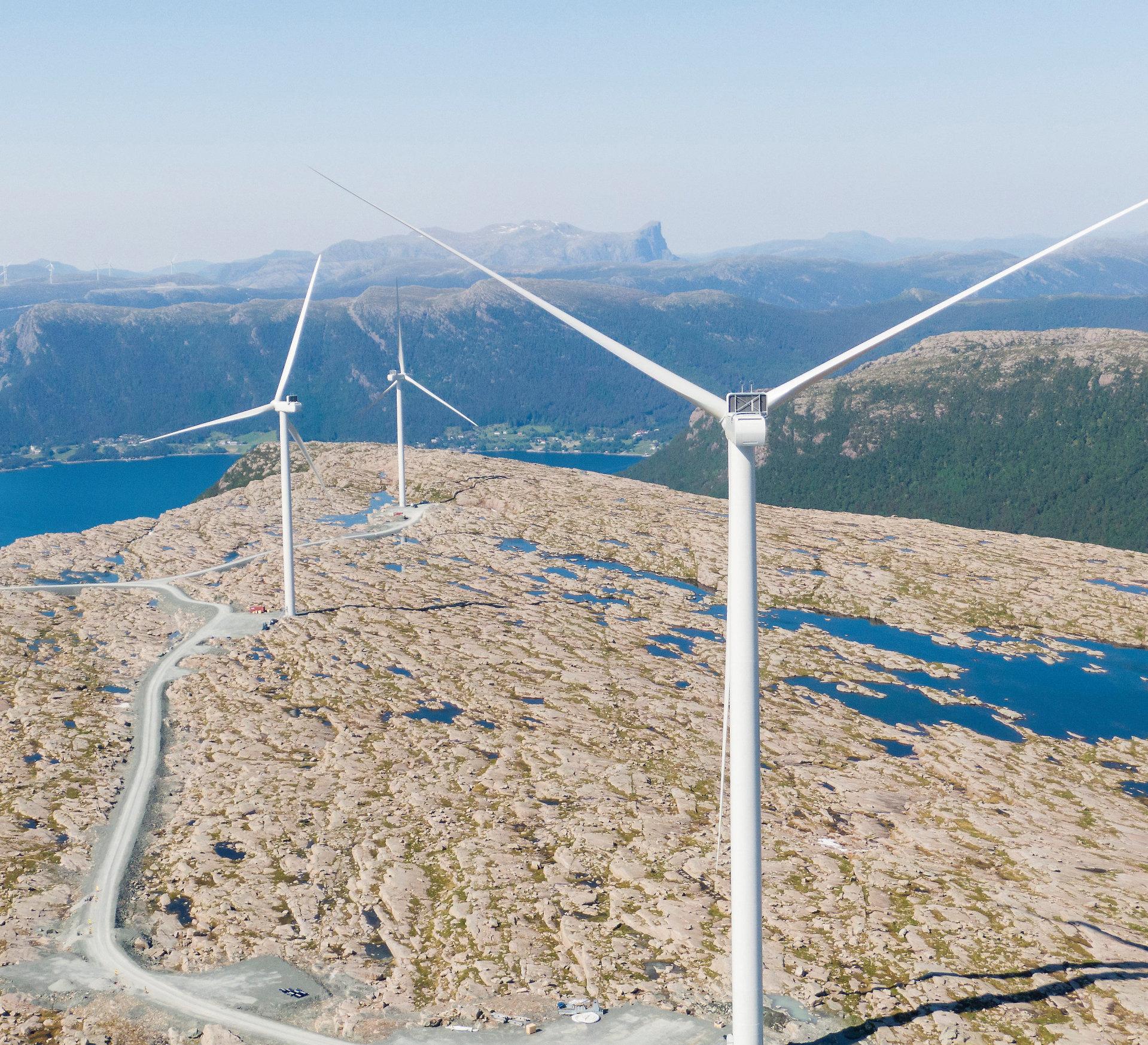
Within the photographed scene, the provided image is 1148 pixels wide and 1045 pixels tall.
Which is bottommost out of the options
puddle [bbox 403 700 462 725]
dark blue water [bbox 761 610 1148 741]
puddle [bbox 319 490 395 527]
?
dark blue water [bbox 761 610 1148 741]

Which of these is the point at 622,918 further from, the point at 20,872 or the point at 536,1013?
the point at 20,872

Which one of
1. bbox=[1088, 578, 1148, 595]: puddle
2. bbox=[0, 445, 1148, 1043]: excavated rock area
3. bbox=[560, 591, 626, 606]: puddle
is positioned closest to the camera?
bbox=[0, 445, 1148, 1043]: excavated rock area

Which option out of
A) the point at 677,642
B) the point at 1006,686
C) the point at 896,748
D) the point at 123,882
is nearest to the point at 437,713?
the point at 677,642

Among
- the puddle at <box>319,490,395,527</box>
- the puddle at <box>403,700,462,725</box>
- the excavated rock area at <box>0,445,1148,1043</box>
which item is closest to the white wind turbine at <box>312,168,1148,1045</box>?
the excavated rock area at <box>0,445,1148,1043</box>

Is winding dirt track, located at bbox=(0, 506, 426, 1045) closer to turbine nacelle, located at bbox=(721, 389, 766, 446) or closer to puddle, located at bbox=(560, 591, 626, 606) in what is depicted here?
turbine nacelle, located at bbox=(721, 389, 766, 446)

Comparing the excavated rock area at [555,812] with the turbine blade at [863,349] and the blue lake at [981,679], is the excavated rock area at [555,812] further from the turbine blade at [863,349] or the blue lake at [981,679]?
the turbine blade at [863,349]

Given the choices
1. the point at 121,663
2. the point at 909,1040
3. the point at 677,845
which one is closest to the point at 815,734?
the point at 677,845
